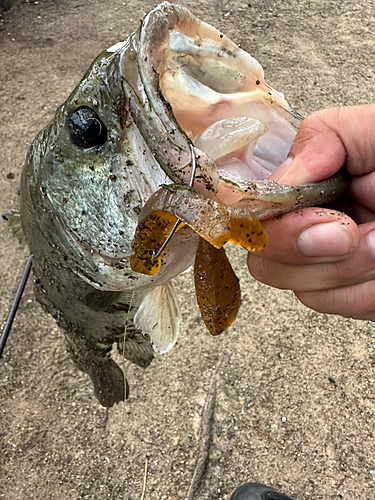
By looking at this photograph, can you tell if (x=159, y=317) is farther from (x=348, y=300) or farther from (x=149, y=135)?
(x=149, y=135)

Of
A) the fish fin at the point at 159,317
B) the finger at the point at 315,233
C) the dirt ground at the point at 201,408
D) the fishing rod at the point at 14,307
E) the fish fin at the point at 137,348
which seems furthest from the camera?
the fishing rod at the point at 14,307

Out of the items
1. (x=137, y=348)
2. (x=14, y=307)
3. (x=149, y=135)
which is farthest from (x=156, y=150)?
(x=14, y=307)

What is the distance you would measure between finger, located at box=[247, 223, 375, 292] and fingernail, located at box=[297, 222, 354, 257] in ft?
0.15

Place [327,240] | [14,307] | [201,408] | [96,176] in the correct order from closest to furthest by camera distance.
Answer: [327,240] → [96,176] → [201,408] → [14,307]

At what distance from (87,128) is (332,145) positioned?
45 cm

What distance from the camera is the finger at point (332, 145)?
834 mm

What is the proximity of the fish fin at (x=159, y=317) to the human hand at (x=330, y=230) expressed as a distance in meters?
0.38

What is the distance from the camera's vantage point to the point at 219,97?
0.93m

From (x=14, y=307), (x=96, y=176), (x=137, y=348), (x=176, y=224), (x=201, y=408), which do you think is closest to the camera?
(x=176, y=224)

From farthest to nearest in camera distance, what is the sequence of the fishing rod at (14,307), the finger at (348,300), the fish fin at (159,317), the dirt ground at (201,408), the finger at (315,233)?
1. the fishing rod at (14,307)
2. the dirt ground at (201,408)
3. the fish fin at (159,317)
4. the finger at (348,300)
5. the finger at (315,233)

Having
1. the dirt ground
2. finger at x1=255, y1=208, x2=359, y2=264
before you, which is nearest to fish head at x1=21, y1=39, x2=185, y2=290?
finger at x1=255, y1=208, x2=359, y2=264

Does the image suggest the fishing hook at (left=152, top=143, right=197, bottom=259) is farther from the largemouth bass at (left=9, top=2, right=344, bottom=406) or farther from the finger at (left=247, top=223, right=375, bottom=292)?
the finger at (left=247, top=223, right=375, bottom=292)

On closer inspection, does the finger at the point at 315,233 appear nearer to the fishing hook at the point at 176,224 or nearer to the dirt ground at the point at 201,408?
the fishing hook at the point at 176,224

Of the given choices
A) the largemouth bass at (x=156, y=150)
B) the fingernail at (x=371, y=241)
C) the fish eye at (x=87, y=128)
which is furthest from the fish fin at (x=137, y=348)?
the fingernail at (x=371, y=241)
